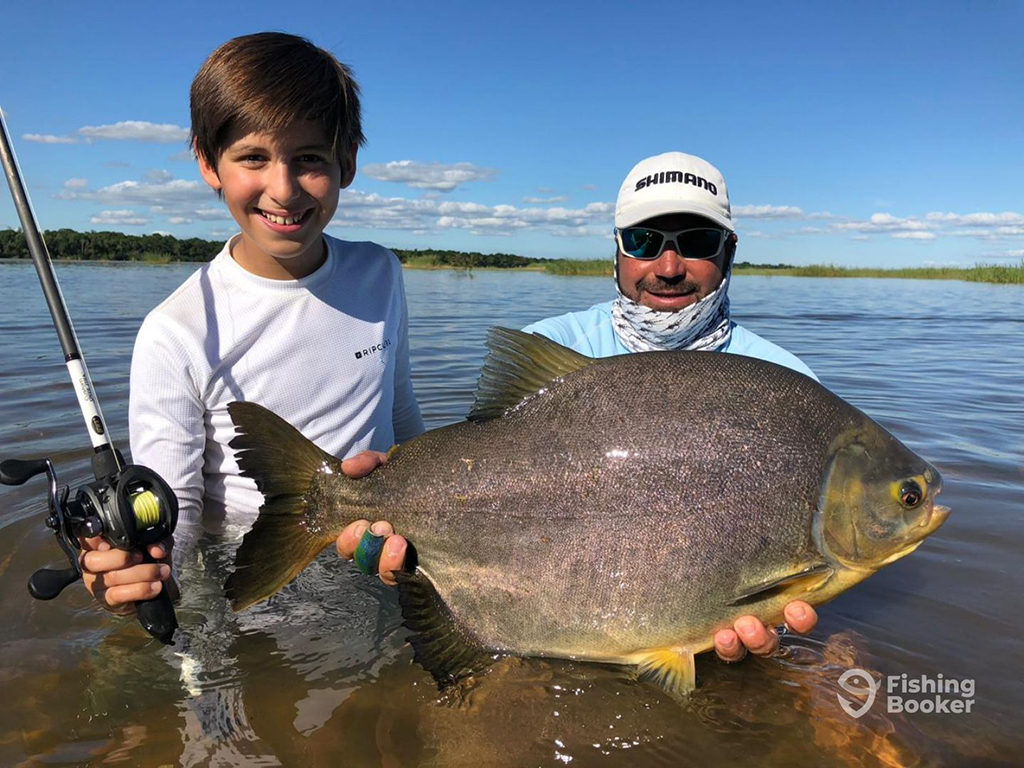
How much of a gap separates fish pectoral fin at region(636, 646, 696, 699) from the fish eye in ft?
3.19

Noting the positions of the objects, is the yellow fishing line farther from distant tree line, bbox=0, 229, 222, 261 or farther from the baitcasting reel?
distant tree line, bbox=0, 229, 222, 261

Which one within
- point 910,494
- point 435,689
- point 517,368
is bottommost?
point 435,689

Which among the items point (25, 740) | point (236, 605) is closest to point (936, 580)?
point (236, 605)

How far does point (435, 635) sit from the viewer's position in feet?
9.14

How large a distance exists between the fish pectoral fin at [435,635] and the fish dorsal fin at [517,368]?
71 centimetres

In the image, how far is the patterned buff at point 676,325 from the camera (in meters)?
3.88

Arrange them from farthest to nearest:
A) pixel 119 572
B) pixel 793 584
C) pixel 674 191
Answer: pixel 674 191 < pixel 793 584 < pixel 119 572

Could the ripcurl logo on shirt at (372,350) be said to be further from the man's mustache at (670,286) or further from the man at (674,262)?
the man's mustache at (670,286)

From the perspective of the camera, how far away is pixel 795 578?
101 inches

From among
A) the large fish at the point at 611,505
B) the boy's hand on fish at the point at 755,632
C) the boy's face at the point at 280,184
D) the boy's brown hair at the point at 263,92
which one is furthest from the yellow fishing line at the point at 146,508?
the boy's hand on fish at the point at 755,632

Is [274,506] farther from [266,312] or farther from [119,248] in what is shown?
[119,248]

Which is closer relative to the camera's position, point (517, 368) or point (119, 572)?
point (119, 572)

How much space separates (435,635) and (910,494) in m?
1.88

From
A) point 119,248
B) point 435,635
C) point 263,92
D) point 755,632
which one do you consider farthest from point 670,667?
point 119,248
